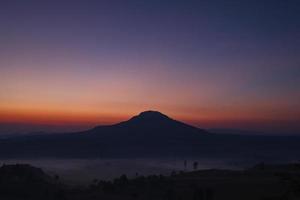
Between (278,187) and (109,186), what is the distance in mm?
26422

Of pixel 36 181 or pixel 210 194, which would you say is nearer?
pixel 210 194

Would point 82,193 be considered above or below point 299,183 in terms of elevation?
below

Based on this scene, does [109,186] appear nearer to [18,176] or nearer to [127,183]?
[127,183]

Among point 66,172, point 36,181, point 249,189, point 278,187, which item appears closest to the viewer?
point 278,187

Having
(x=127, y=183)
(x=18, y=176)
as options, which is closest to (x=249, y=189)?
(x=127, y=183)

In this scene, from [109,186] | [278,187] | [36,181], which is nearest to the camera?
[278,187]

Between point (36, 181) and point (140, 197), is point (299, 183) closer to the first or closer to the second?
point (140, 197)

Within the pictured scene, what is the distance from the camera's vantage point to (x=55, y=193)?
7588 centimetres

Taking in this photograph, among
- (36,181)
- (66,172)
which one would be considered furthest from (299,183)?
(66,172)

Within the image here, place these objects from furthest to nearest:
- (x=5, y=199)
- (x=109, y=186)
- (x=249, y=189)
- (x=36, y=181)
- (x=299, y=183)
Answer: (x=36, y=181) < (x=109, y=186) < (x=5, y=199) < (x=249, y=189) < (x=299, y=183)

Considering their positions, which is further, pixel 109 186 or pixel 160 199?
pixel 109 186

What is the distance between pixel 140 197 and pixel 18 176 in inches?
1244

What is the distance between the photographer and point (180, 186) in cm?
7325

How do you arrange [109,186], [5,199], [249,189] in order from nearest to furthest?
[249,189] → [5,199] → [109,186]
